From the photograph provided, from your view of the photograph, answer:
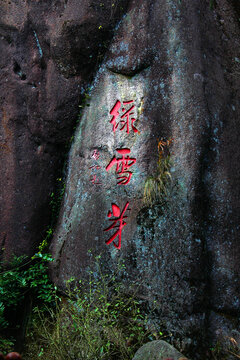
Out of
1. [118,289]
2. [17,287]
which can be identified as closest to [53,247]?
[17,287]

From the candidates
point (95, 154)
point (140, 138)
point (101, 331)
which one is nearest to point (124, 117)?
point (140, 138)

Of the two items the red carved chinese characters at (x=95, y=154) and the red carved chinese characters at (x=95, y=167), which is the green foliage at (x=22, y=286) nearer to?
the red carved chinese characters at (x=95, y=167)

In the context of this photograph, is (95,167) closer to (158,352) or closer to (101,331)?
(101,331)

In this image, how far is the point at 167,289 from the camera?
121 inches

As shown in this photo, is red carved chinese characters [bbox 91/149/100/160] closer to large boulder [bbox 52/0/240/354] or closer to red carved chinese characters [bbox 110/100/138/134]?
large boulder [bbox 52/0/240/354]

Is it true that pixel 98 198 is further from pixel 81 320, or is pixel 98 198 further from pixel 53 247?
pixel 81 320

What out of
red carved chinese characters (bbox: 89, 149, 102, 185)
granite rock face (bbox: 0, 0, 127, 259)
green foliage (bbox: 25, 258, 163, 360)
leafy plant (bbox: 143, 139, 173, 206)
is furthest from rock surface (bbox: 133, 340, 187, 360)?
granite rock face (bbox: 0, 0, 127, 259)

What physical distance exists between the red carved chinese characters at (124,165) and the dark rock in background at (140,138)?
74 mm

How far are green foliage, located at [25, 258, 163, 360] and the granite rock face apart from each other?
1206 millimetres

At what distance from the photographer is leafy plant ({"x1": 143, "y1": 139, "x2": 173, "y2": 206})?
10.8 feet

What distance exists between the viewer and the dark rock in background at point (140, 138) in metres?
3.12

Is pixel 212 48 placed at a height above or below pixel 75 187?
above

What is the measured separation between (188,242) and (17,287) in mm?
2141

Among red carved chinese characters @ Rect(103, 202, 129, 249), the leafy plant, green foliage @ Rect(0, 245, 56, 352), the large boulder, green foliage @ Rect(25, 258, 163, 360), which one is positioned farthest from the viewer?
green foliage @ Rect(0, 245, 56, 352)
